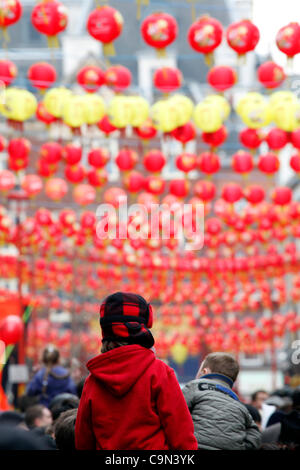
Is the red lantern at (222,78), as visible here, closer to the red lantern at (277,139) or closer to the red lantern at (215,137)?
the red lantern at (215,137)

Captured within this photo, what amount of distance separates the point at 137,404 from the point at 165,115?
7655 millimetres

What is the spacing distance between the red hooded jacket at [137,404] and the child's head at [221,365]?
93cm

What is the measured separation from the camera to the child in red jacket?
3.59 metres

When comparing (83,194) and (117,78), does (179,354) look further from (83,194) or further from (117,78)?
(117,78)

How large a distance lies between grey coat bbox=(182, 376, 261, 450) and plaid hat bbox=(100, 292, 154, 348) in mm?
758

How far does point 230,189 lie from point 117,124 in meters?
4.63

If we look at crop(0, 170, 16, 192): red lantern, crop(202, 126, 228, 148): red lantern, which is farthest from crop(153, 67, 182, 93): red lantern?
crop(0, 170, 16, 192): red lantern

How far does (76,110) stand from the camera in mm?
10727

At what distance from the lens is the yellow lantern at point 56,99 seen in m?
10.8

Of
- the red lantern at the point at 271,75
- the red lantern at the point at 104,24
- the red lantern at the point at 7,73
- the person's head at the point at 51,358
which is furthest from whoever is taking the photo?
the red lantern at the point at 7,73

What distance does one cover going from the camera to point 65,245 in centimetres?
2148

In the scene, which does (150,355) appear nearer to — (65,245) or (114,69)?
(114,69)

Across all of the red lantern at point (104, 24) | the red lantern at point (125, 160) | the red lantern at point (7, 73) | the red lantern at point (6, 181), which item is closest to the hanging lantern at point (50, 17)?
the red lantern at point (104, 24)

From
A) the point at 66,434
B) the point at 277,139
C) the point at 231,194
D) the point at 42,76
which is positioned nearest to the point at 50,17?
the point at 42,76
